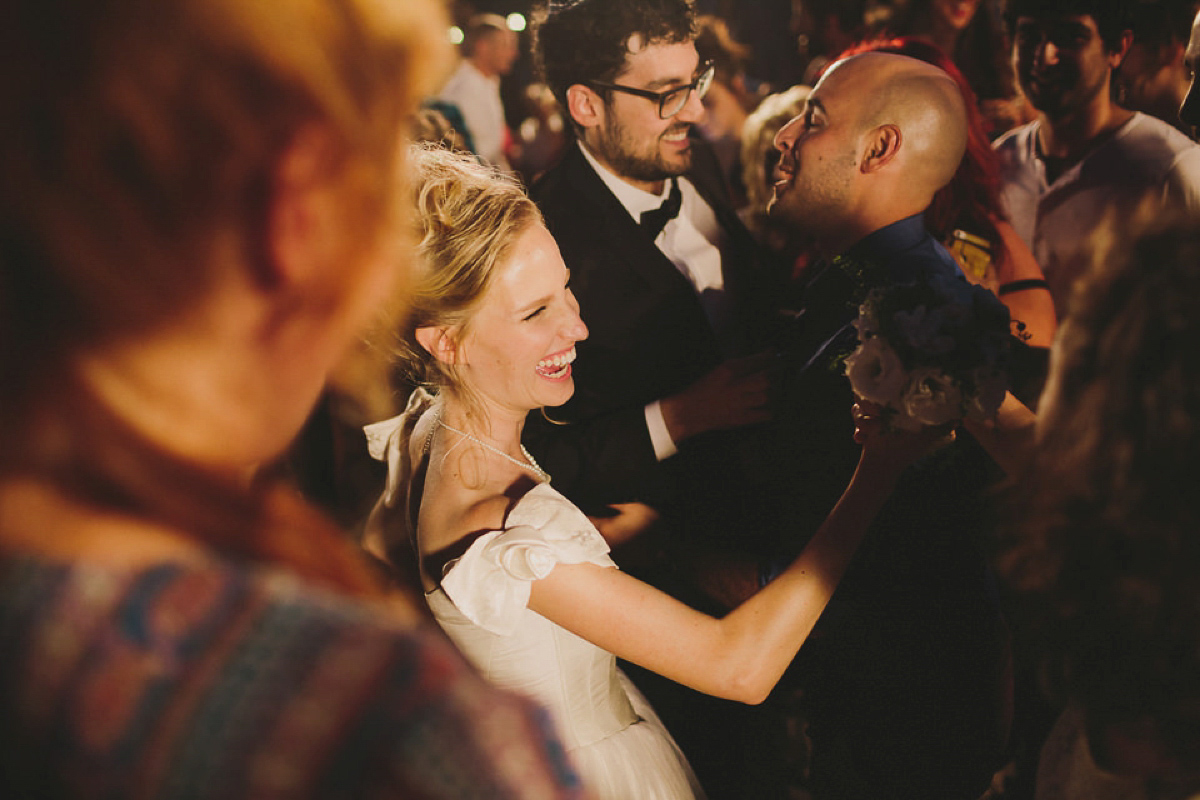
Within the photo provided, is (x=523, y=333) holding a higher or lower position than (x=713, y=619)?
higher

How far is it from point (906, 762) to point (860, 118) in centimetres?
164

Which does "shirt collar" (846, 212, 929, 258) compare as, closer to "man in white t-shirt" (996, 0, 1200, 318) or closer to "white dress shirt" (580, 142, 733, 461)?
"white dress shirt" (580, 142, 733, 461)

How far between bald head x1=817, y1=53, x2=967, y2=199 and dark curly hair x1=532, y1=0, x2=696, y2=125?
820 mm

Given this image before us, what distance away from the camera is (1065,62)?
9.63 feet

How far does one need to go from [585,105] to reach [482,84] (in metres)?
5.11

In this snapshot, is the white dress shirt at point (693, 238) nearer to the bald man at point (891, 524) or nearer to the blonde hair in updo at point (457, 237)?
the bald man at point (891, 524)

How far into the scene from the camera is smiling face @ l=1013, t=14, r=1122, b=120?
2.91 metres

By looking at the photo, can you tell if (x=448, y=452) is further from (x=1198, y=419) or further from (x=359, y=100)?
(x=1198, y=419)

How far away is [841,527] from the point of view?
4.89ft

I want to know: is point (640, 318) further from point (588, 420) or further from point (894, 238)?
point (894, 238)

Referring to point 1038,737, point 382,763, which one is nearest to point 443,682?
point 382,763

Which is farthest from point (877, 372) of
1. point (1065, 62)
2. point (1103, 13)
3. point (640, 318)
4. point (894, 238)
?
point (1103, 13)

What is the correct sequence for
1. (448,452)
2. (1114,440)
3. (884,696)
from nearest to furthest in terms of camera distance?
1. (1114,440)
2. (448,452)
3. (884,696)

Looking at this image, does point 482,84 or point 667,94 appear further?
point 482,84
